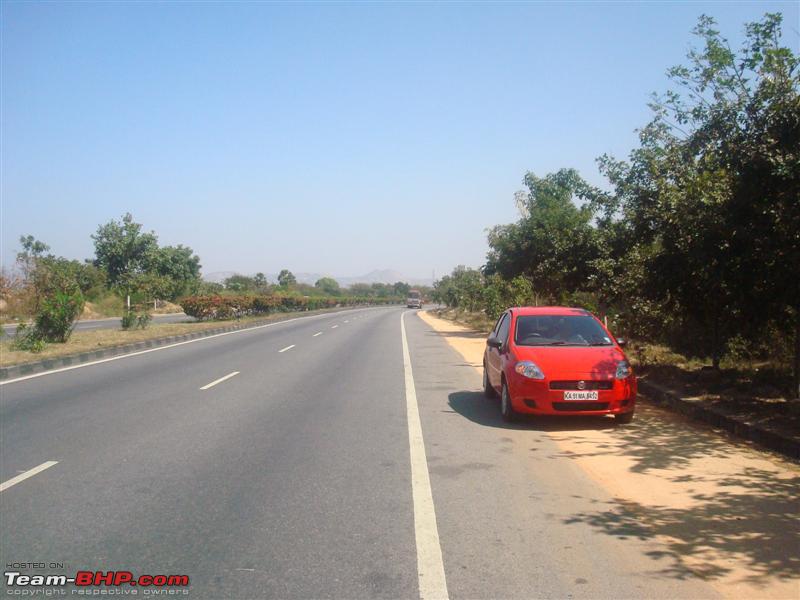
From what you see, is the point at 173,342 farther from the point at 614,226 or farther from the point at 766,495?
the point at 766,495

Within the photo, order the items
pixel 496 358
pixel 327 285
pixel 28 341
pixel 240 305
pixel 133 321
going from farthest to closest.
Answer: pixel 327 285 → pixel 240 305 → pixel 133 321 → pixel 28 341 → pixel 496 358

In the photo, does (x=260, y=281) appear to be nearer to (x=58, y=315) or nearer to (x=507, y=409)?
(x=58, y=315)

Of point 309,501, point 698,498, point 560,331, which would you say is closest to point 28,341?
point 560,331

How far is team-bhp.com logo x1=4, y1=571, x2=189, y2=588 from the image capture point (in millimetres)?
4053

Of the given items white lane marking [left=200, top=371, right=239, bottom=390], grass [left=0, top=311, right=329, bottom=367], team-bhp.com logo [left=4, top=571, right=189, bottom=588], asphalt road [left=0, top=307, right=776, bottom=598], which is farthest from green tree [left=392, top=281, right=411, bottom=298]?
team-bhp.com logo [left=4, top=571, right=189, bottom=588]

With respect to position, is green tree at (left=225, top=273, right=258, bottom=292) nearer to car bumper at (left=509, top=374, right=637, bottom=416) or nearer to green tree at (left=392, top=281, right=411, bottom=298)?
green tree at (left=392, top=281, right=411, bottom=298)

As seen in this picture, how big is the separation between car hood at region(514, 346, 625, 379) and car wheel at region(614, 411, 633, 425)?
654 mm

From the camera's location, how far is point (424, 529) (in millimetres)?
4867

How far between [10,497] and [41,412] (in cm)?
451

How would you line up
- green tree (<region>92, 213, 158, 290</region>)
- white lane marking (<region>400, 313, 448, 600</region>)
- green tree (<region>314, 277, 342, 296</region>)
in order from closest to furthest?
white lane marking (<region>400, 313, 448, 600</region>), green tree (<region>92, 213, 158, 290</region>), green tree (<region>314, 277, 342, 296</region>)

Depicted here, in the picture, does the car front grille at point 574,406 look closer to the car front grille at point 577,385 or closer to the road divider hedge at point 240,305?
the car front grille at point 577,385

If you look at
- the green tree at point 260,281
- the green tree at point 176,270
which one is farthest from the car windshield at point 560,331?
the green tree at point 260,281

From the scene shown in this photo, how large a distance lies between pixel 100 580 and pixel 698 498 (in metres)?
4.65

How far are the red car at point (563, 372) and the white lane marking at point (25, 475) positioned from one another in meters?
5.40
